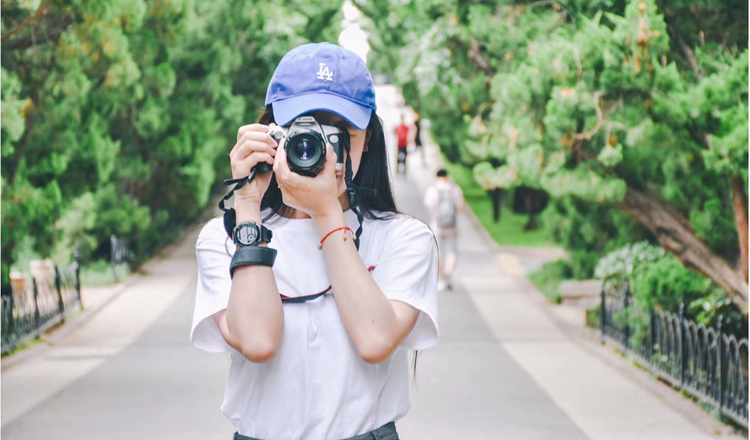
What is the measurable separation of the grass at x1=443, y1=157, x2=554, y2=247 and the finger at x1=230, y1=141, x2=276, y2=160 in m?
19.6

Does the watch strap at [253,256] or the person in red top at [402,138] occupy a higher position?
the watch strap at [253,256]

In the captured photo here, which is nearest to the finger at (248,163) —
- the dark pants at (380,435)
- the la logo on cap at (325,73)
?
the la logo on cap at (325,73)

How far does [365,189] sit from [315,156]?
11.9 inches

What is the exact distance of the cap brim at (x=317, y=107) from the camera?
95.9 inches

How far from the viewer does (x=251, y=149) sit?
2418mm

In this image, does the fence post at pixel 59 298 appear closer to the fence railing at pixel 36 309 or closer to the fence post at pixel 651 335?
the fence railing at pixel 36 309

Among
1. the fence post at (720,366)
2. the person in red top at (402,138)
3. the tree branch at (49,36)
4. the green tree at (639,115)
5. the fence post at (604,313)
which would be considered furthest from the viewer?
the person in red top at (402,138)

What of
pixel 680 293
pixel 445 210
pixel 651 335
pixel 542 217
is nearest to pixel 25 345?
pixel 445 210

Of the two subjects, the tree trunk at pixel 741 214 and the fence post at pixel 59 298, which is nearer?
the tree trunk at pixel 741 214

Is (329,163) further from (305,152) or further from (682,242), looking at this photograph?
(682,242)

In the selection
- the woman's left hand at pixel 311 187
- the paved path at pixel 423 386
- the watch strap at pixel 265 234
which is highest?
the woman's left hand at pixel 311 187

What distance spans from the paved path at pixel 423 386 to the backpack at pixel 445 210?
1.33 meters

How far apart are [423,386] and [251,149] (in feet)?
25.6

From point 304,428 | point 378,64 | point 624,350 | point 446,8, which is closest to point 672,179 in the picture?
point 624,350
